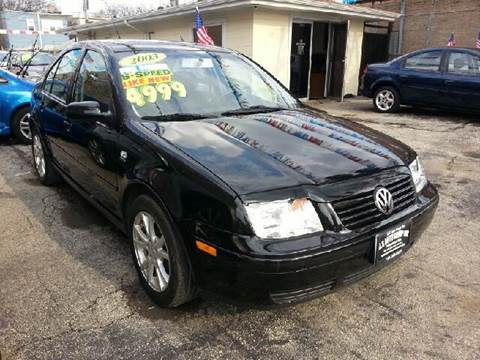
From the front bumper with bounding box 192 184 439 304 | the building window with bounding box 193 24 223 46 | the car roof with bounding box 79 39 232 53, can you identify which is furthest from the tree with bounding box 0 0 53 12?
the front bumper with bounding box 192 184 439 304

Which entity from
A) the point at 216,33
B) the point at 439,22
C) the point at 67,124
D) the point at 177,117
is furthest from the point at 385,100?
the point at 439,22

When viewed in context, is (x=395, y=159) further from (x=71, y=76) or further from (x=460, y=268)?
(x=71, y=76)

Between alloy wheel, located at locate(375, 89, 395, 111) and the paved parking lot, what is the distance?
267 inches

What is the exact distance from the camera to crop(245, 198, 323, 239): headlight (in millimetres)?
2084

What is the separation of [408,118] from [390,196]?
795 cm

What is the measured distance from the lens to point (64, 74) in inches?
165

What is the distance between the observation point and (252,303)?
7.13 feet

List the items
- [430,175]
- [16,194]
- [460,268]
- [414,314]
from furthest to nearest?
[430,175] < [16,194] < [460,268] < [414,314]

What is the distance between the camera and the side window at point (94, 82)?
123 inches

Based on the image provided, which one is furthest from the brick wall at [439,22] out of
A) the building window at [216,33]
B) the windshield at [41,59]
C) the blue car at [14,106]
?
the blue car at [14,106]

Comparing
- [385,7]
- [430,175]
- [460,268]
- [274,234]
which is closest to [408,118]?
[430,175]

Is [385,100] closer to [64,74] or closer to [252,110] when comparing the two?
[252,110]

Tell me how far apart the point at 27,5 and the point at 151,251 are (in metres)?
57.9

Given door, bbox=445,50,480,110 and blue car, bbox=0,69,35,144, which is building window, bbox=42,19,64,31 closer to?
blue car, bbox=0,69,35,144
